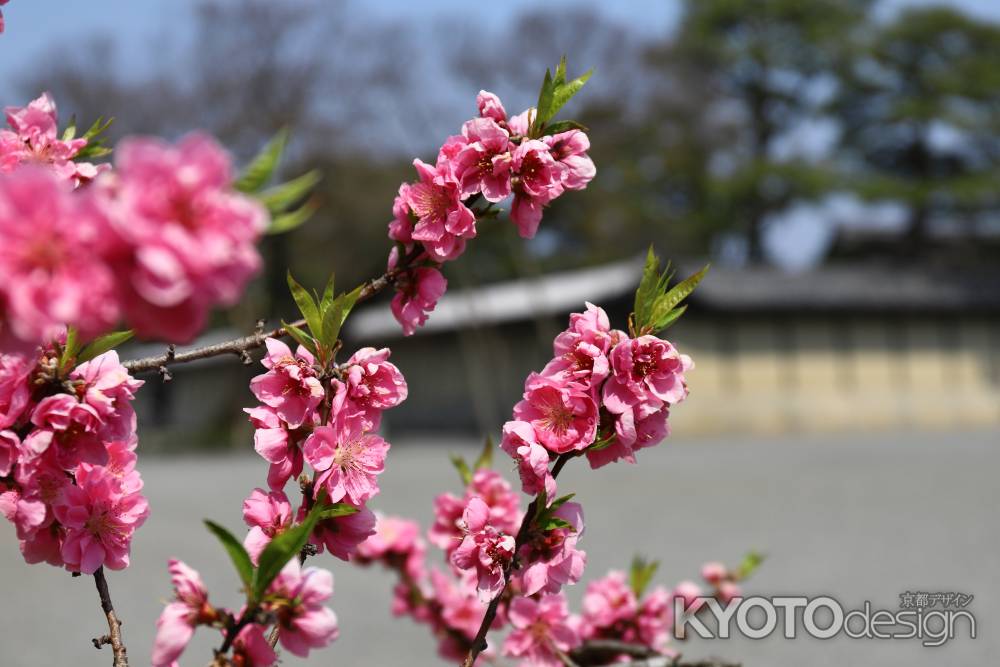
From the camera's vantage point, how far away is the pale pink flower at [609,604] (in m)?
1.68

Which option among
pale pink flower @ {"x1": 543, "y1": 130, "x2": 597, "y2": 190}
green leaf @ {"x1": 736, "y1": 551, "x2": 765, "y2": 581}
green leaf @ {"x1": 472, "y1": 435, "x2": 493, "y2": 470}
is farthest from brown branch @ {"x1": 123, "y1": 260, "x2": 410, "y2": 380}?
green leaf @ {"x1": 736, "y1": 551, "x2": 765, "y2": 581}

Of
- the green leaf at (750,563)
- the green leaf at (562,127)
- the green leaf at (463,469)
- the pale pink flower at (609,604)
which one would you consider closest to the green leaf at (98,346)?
the green leaf at (562,127)

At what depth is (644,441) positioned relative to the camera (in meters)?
1.09

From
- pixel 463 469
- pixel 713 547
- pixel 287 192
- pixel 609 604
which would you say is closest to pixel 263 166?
pixel 287 192

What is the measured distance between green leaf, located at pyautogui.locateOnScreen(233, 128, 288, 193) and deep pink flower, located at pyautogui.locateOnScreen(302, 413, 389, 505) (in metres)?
0.25

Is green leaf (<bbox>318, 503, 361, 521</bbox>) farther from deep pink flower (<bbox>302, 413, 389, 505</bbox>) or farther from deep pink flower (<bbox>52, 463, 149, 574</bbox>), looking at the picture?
deep pink flower (<bbox>52, 463, 149, 574</bbox>)

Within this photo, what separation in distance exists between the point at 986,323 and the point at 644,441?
926 inches

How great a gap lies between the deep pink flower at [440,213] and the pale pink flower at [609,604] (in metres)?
0.75

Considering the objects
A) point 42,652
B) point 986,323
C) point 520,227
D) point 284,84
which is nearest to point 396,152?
point 284,84

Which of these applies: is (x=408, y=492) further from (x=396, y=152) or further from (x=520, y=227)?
(x=396, y=152)

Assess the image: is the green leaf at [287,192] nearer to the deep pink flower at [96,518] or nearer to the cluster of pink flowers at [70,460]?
the cluster of pink flowers at [70,460]

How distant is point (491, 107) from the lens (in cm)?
116

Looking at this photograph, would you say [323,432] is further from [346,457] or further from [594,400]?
[594,400]

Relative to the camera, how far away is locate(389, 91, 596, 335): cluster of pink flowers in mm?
1122
